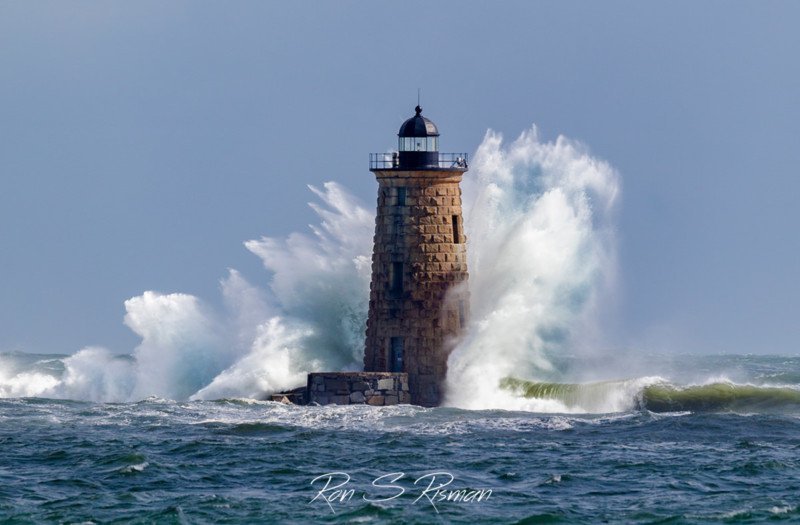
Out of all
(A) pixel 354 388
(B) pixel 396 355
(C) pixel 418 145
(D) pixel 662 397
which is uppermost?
(C) pixel 418 145

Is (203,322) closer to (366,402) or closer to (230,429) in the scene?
(366,402)

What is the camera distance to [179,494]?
30375mm

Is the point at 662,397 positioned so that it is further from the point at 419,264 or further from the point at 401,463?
the point at 401,463

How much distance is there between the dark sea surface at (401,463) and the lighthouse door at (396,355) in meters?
2.09

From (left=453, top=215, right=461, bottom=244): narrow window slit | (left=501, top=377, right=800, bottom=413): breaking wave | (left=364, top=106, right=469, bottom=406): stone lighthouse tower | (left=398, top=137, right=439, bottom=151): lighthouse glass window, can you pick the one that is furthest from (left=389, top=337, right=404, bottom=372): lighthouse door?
(left=398, top=137, right=439, bottom=151): lighthouse glass window

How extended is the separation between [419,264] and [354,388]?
350 cm

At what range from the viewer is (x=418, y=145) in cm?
4462

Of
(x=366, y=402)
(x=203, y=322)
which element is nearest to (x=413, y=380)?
(x=366, y=402)

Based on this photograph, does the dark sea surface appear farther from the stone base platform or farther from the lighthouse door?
the lighthouse door

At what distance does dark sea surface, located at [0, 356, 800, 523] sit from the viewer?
1135 inches

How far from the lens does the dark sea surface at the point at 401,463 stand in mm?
28828

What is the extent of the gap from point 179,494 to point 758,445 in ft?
38.3
